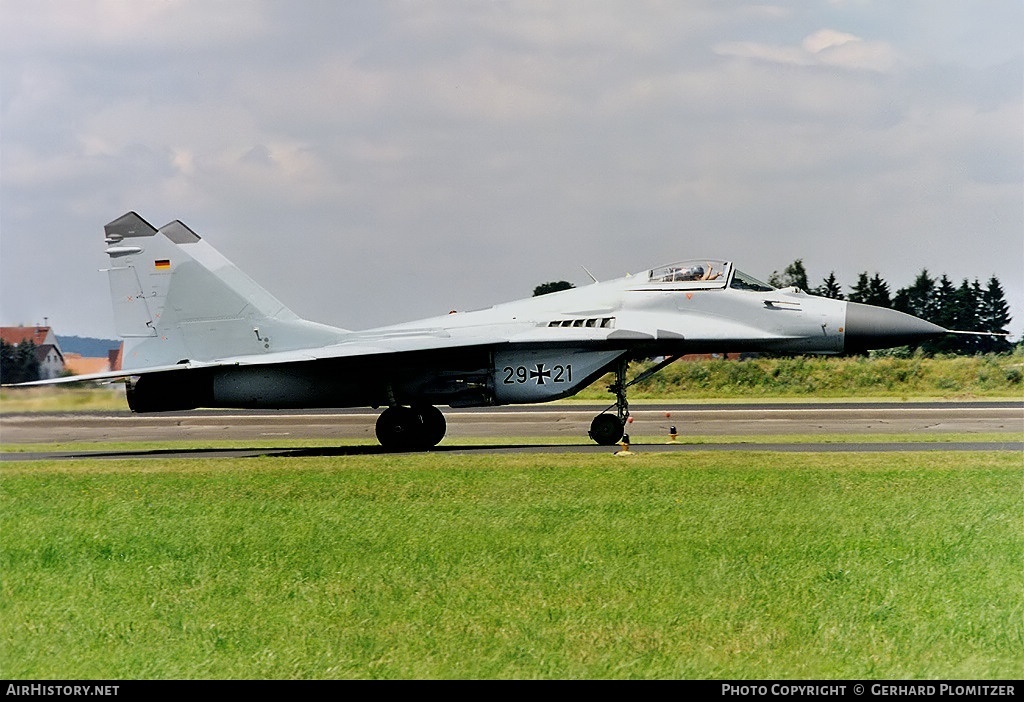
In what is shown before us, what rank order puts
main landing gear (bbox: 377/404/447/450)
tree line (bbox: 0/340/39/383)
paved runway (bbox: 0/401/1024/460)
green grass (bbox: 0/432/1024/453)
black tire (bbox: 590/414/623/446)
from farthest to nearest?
green grass (bbox: 0/432/1024/453)
tree line (bbox: 0/340/39/383)
main landing gear (bbox: 377/404/447/450)
paved runway (bbox: 0/401/1024/460)
black tire (bbox: 590/414/623/446)

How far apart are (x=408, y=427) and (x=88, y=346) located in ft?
22.4

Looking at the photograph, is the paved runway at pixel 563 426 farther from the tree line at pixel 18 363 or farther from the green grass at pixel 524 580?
the green grass at pixel 524 580

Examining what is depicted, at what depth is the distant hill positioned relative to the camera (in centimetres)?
2206

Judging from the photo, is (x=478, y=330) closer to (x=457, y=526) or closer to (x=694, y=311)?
(x=694, y=311)

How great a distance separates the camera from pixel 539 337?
66.0 feet

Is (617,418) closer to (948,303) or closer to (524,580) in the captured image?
(524,580)

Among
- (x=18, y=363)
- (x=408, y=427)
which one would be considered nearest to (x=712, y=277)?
(x=408, y=427)

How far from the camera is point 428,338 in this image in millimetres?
20719

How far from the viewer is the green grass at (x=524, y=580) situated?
6.59 metres

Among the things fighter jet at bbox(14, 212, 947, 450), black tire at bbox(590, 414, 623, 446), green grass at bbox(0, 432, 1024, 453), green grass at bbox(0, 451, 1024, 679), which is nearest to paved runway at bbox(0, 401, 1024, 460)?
green grass at bbox(0, 432, 1024, 453)

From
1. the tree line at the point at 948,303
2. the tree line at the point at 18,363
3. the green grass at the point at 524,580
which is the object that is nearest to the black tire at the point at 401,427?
the tree line at the point at 18,363

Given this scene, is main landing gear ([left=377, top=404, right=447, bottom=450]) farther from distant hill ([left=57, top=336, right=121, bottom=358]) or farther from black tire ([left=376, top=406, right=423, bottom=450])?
distant hill ([left=57, top=336, right=121, bottom=358])

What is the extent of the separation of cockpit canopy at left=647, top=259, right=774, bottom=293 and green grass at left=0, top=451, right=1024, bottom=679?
705 cm
